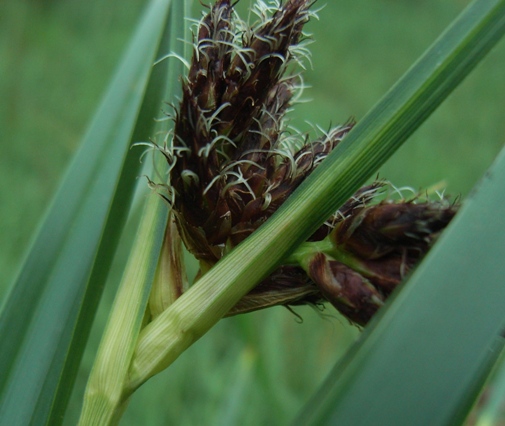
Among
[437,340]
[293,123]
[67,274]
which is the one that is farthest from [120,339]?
[293,123]

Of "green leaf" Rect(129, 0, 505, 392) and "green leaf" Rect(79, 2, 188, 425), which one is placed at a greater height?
"green leaf" Rect(129, 0, 505, 392)

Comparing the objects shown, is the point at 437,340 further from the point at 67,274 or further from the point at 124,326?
the point at 67,274

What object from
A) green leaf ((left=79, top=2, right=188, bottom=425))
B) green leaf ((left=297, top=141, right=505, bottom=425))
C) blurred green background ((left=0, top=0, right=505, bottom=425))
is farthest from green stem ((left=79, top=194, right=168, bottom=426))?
blurred green background ((left=0, top=0, right=505, bottom=425))

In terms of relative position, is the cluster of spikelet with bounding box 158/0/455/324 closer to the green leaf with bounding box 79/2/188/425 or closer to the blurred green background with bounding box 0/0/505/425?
the green leaf with bounding box 79/2/188/425

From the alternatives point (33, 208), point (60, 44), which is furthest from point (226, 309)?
point (60, 44)

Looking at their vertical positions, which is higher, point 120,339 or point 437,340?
point 437,340
